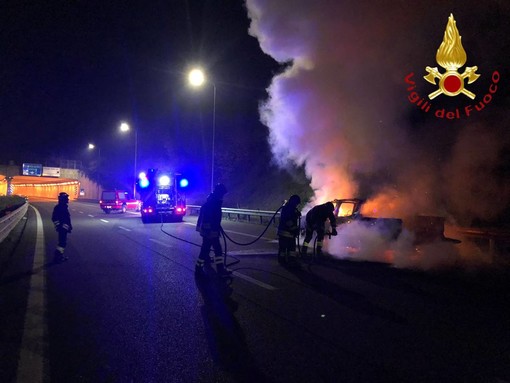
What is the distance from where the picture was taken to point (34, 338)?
14.9ft

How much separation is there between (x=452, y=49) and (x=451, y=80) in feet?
6.27

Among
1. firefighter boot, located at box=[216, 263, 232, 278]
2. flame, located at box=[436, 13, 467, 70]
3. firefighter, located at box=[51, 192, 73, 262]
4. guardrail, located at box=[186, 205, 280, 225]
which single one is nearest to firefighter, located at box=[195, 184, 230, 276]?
firefighter boot, located at box=[216, 263, 232, 278]

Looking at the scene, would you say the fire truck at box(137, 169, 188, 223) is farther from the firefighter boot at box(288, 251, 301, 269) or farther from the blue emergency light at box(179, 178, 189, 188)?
the firefighter boot at box(288, 251, 301, 269)

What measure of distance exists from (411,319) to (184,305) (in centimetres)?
314

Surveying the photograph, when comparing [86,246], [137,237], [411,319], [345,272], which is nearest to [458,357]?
[411,319]

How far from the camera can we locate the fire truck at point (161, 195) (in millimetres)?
21656

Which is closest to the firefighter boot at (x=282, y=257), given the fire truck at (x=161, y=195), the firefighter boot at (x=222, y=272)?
the firefighter boot at (x=222, y=272)

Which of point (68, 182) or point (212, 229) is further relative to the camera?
point (68, 182)

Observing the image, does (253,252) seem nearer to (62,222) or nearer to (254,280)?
(254,280)

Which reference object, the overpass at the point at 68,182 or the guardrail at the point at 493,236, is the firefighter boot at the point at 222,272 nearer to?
the guardrail at the point at 493,236

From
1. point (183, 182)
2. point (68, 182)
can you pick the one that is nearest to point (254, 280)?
point (183, 182)

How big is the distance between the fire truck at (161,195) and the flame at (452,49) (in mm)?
13932

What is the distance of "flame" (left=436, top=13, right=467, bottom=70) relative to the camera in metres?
16.8

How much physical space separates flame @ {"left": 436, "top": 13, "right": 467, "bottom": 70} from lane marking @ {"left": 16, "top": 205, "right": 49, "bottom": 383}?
1703 centimetres
